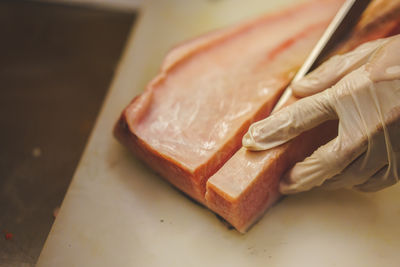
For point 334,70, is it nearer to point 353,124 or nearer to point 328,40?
point 328,40

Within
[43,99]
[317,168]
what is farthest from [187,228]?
[43,99]

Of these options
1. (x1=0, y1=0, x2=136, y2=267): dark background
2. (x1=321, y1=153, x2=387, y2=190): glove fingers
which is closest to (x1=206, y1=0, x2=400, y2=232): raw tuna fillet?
(x1=321, y1=153, x2=387, y2=190): glove fingers

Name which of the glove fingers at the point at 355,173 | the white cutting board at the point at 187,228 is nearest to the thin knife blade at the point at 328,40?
the glove fingers at the point at 355,173

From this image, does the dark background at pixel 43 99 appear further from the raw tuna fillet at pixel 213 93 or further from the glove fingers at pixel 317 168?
the glove fingers at pixel 317 168

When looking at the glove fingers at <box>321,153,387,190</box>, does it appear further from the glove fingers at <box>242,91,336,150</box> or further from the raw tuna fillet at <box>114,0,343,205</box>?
the raw tuna fillet at <box>114,0,343,205</box>

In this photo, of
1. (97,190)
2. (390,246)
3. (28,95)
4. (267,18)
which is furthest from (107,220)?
(267,18)

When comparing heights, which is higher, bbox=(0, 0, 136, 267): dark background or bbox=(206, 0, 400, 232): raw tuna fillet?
bbox=(206, 0, 400, 232): raw tuna fillet
